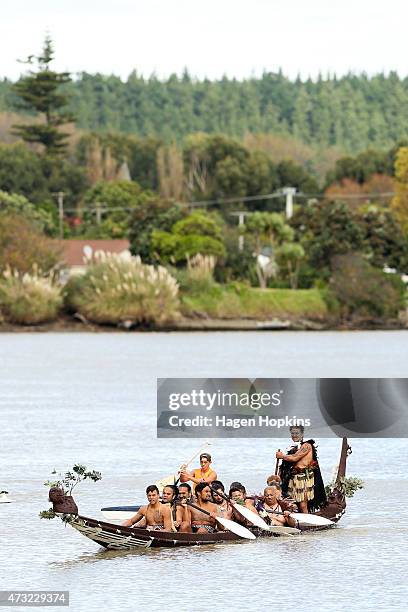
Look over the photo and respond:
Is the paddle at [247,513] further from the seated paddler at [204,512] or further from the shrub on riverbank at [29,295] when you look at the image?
the shrub on riverbank at [29,295]

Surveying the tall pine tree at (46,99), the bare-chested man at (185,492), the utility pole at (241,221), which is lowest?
the bare-chested man at (185,492)

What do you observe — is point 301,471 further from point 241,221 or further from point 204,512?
point 241,221

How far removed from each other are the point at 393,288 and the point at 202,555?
101 m

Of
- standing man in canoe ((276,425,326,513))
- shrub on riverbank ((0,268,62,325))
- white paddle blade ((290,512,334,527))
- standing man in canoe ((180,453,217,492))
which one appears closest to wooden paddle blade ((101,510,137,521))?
standing man in canoe ((180,453,217,492))

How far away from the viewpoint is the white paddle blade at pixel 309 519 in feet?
103

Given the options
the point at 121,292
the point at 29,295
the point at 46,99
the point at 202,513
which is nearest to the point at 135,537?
the point at 202,513

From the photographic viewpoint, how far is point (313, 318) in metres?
131

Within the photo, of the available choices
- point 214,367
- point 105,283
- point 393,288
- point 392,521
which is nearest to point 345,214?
point 393,288

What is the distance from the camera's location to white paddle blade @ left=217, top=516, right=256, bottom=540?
99.8ft

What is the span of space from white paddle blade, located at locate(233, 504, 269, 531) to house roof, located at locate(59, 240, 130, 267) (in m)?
107

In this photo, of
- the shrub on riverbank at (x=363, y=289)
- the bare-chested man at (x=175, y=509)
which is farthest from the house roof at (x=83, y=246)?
the bare-chested man at (x=175, y=509)

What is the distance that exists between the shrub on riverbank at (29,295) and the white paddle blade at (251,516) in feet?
293

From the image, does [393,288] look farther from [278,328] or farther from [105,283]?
[105,283]

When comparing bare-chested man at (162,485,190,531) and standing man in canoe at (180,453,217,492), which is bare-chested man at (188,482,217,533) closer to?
standing man in canoe at (180,453,217,492)
